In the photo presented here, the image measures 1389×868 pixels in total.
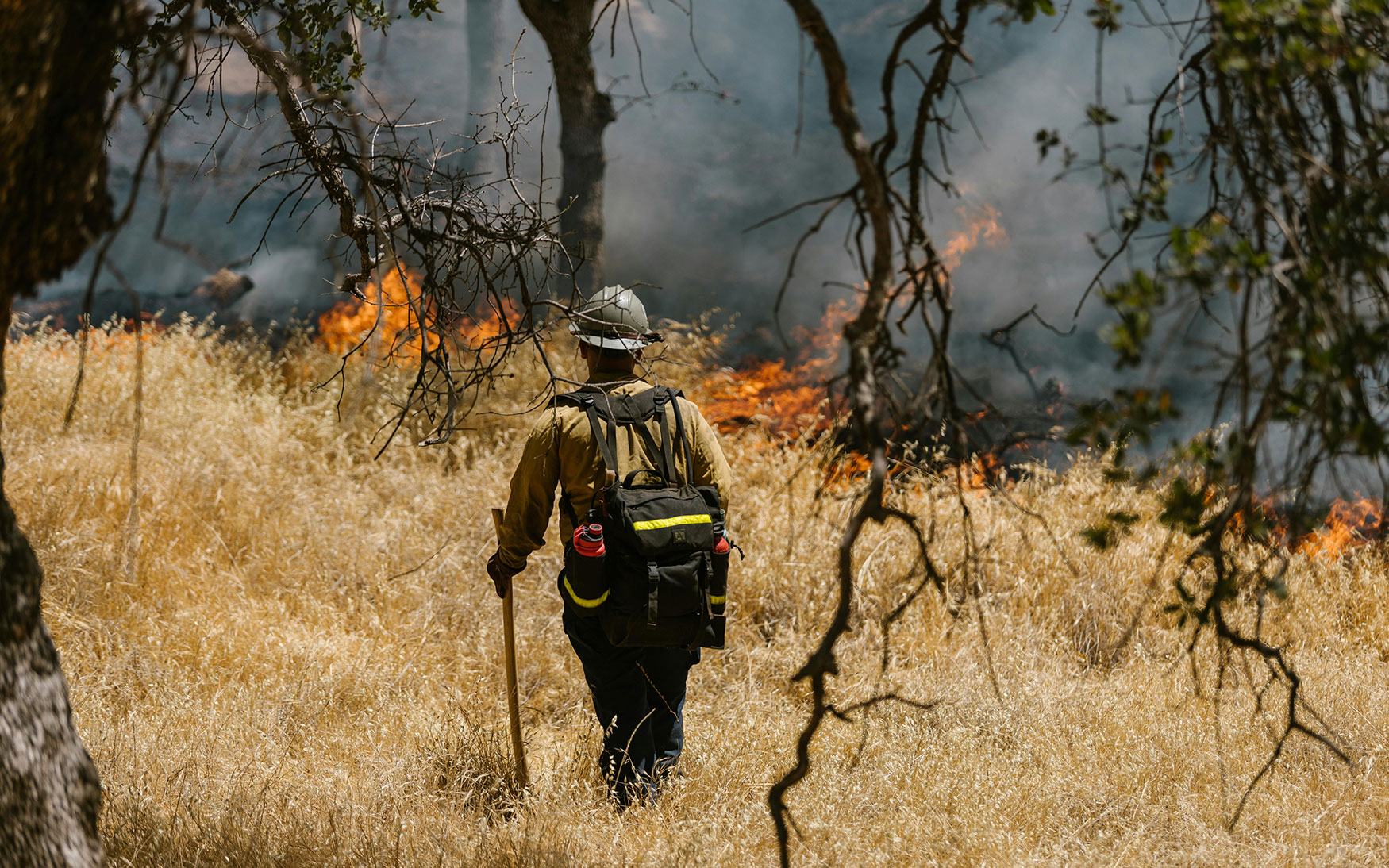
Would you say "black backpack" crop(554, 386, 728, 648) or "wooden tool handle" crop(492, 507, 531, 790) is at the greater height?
"black backpack" crop(554, 386, 728, 648)

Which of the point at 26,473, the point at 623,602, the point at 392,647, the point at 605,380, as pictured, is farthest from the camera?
the point at 26,473

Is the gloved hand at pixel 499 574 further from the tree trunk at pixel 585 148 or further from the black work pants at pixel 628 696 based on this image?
the tree trunk at pixel 585 148

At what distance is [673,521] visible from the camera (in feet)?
9.12

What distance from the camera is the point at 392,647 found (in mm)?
4152

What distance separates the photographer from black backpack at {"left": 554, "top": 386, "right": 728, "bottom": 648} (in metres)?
2.76

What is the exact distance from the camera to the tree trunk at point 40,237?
147 cm

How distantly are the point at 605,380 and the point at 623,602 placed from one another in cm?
74

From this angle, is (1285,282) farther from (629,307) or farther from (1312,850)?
(1312,850)

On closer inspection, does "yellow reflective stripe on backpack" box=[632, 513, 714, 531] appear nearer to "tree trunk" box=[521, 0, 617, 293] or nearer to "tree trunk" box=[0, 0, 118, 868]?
"tree trunk" box=[0, 0, 118, 868]

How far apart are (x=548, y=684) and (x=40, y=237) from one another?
9.89ft

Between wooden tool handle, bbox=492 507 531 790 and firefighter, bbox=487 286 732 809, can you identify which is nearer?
firefighter, bbox=487 286 732 809

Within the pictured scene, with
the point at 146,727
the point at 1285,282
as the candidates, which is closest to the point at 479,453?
the point at 146,727

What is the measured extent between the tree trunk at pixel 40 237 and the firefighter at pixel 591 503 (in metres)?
1.38

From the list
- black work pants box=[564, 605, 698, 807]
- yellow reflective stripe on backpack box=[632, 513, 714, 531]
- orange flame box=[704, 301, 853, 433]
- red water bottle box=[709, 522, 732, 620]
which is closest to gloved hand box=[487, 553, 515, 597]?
black work pants box=[564, 605, 698, 807]
